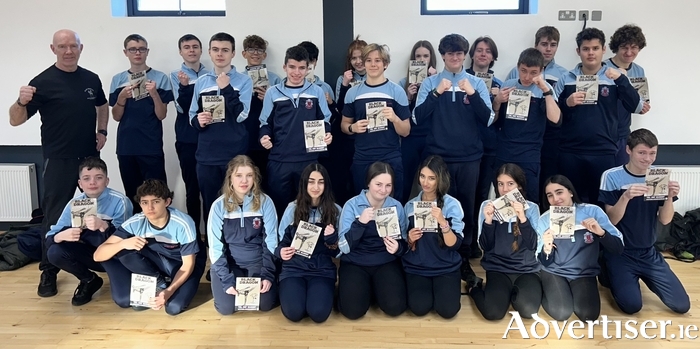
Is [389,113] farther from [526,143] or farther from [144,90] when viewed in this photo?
[144,90]

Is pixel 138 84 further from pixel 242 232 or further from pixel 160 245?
pixel 242 232

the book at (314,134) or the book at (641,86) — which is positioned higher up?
the book at (641,86)

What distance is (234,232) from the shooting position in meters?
3.79

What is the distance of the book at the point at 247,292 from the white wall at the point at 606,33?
266 cm

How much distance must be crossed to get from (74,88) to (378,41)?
271cm

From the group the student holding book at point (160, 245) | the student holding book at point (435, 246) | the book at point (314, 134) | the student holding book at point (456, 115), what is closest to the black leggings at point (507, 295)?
the student holding book at point (435, 246)

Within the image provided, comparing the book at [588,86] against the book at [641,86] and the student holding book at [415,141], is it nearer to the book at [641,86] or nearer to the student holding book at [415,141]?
the book at [641,86]

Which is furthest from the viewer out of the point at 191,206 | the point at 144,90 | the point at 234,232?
the point at 191,206

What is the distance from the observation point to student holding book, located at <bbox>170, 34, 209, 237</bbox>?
4.61m

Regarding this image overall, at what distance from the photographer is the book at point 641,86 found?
439 centimetres

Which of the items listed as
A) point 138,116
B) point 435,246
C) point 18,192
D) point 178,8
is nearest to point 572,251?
point 435,246

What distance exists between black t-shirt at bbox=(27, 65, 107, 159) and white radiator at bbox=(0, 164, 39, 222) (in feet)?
5.18

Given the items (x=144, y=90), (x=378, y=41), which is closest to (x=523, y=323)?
(x=378, y=41)

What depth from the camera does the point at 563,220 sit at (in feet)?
11.5
